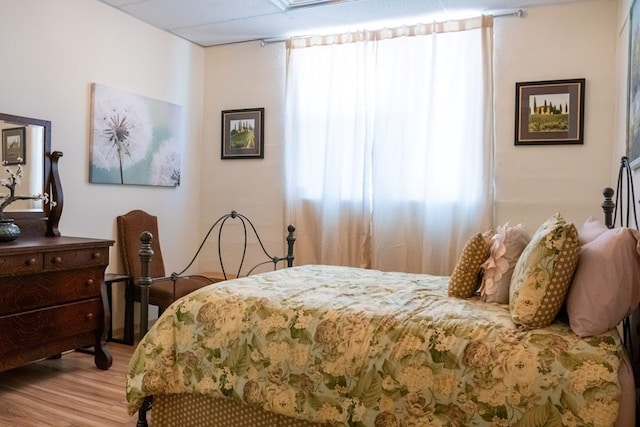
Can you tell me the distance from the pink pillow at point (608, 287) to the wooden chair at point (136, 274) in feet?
8.76

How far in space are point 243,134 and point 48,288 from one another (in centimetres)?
223

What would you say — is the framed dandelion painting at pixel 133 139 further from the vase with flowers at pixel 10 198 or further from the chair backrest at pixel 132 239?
the vase with flowers at pixel 10 198

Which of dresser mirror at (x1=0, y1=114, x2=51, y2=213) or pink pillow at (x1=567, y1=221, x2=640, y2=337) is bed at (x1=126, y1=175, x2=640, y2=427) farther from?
dresser mirror at (x1=0, y1=114, x2=51, y2=213)

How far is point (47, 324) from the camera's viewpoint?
9.43 feet

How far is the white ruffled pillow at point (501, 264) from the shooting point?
2059 millimetres

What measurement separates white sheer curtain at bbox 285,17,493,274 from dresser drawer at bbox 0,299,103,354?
5.61 ft

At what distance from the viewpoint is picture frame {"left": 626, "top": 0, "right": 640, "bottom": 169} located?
8.34ft

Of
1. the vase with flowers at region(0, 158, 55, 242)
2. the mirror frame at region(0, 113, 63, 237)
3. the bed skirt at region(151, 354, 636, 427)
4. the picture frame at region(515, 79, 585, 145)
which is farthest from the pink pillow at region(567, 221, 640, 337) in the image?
the mirror frame at region(0, 113, 63, 237)

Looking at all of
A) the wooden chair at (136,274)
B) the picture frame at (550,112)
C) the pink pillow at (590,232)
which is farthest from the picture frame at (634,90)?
the wooden chair at (136,274)

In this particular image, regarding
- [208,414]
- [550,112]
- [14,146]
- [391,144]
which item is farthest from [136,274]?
[550,112]

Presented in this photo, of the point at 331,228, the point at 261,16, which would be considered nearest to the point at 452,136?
the point at 331,228

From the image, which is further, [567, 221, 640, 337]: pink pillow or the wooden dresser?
the wooden dresser

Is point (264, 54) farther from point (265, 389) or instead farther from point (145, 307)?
point (265, 389)

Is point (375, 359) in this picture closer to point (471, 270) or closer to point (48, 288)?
point (471, 270)
